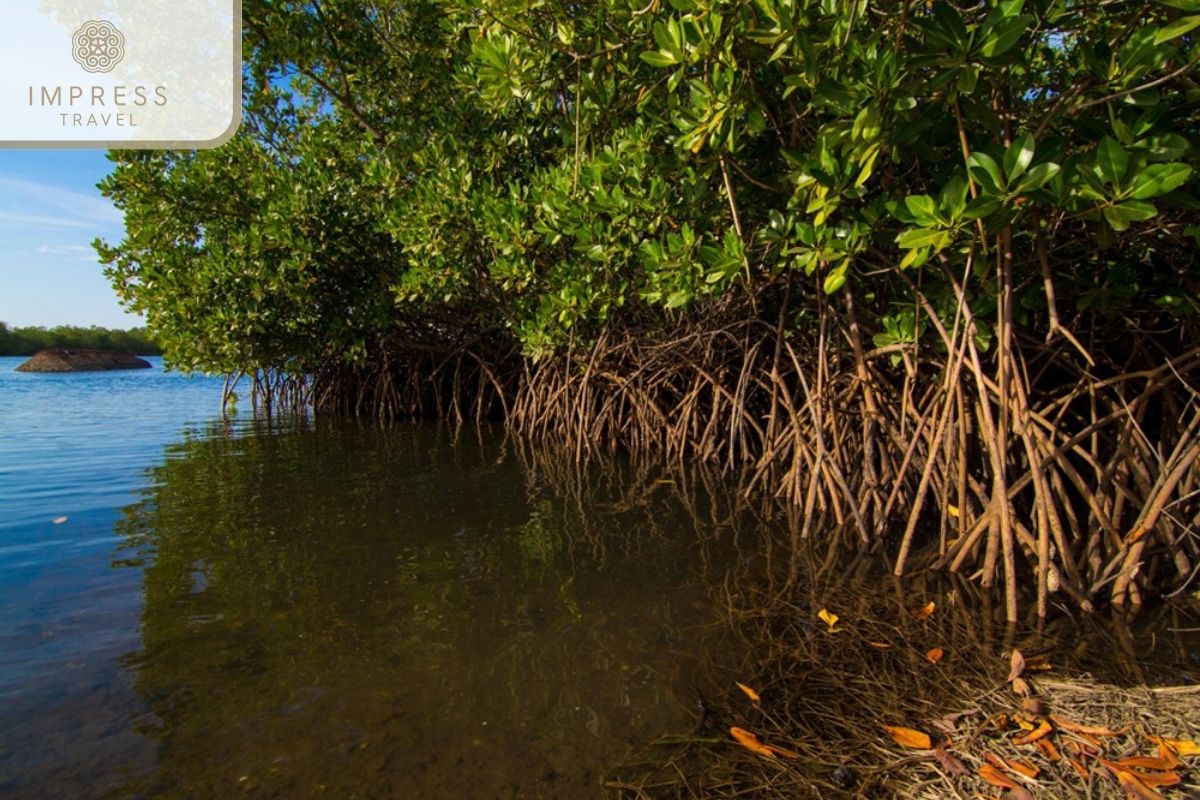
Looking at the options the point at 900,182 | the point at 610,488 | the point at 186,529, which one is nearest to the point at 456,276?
the point at 610,488

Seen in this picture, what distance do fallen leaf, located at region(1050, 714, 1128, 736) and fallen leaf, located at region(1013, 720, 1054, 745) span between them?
5 cm

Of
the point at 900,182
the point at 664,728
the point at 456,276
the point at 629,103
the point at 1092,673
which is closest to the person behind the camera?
the point at 664,728

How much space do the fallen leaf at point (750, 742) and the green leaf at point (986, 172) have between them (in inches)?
84.5

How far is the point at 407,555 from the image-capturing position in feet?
12.8

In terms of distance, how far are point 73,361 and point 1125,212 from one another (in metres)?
40.3

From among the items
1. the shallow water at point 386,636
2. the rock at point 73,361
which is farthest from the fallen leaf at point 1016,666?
the rock at point 73,361

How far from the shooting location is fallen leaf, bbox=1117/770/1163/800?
1607mm

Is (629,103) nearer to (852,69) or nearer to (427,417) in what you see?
(852,69)

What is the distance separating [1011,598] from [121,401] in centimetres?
1831

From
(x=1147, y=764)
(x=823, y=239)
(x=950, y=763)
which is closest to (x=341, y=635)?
(x=950, y=763)

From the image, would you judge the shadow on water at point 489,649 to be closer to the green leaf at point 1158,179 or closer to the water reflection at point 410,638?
the water reflection at point 410,638

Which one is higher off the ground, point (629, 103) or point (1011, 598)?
point (629, 103)

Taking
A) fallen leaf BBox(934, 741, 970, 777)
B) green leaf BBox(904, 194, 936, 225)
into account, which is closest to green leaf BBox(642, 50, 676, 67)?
green leaf BBox(904, 194, 936, 225)

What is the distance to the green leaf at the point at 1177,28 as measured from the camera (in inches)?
77.2
